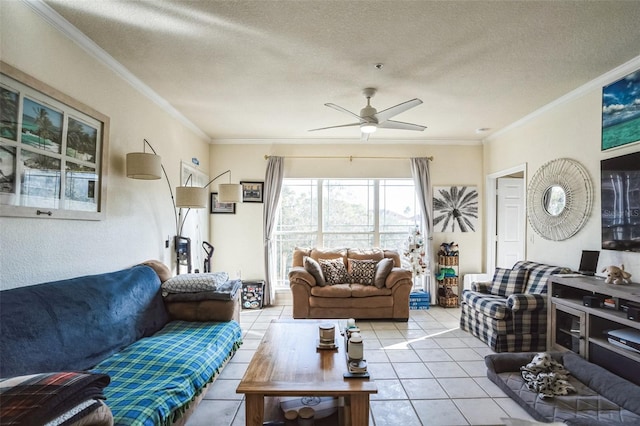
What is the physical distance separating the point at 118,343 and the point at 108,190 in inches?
51.8

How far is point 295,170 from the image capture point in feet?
18.2

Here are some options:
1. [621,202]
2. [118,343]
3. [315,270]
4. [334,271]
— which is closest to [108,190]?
[118,343]

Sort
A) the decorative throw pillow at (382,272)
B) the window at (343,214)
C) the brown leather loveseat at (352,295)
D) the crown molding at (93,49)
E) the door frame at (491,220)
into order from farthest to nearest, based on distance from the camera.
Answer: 1. the window at (343,214)
2. the door frame at (491,220)
3. the decorative throw pillow at (382,272)
4. the brown leather loveseat at (352,295)
5. the crown molding at (93,49)

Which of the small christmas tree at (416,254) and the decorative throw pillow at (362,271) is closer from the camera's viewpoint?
the decorative throw pillow at (362,271)

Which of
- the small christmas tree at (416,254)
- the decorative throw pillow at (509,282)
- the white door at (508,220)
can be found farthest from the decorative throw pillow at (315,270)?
the white door at (508,220)

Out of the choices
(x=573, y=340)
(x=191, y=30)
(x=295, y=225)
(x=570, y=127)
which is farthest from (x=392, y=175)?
(x=191, y=30)

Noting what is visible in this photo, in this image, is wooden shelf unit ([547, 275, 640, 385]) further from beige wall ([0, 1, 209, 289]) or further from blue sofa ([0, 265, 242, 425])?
beige wall ([0, 1, 209, 289])

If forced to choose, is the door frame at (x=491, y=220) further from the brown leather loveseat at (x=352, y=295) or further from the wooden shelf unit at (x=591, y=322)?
the wooden shelf unit at (x=591, y=322)

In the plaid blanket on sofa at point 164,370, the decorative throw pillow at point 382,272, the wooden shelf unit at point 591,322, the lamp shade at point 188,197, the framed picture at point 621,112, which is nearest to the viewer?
the plaid blanket on sofa at point 164,370

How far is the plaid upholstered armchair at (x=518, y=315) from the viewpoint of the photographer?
3338 millimetres

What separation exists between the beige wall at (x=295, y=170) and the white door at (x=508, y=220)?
12.0 inches

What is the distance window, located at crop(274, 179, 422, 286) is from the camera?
560 cm

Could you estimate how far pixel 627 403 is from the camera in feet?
7.02

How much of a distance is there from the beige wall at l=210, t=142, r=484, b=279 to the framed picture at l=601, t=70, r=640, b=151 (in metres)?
2.46
